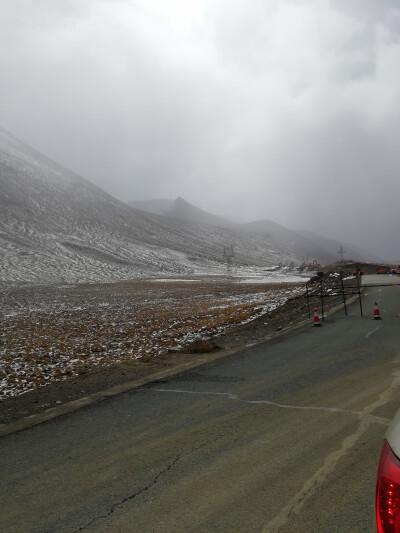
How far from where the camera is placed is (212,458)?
491 cm

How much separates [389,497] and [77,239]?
491 feet

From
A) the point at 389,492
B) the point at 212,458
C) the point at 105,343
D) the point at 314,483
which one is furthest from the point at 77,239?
the point at 389,492

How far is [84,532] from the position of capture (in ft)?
12.0

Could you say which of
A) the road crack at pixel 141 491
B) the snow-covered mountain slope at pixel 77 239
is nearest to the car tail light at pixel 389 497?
the road crack at pixel 141 491

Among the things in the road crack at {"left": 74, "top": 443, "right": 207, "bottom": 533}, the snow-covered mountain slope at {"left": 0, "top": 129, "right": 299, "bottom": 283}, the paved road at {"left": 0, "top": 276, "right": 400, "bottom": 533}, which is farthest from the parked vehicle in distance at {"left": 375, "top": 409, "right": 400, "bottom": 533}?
the snow-covered mountain slope at {"left": 0, "top": 129, "right": 299, "bottom": 283}

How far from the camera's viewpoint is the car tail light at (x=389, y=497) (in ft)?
6.40

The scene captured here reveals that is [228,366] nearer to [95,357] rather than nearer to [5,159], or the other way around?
[95,357]

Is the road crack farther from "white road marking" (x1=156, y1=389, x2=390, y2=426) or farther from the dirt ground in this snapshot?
the dirt ground

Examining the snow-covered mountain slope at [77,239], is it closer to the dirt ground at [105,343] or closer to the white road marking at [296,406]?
the dirt ground at [105,343]

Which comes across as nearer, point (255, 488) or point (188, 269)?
point (255, 488)

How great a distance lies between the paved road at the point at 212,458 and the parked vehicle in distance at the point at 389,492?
171cm

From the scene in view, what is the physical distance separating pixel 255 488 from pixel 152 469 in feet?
4.03

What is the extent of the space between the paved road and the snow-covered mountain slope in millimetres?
84634

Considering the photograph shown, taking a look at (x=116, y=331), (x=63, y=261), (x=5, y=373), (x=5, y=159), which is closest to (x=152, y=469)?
(x=5, y=373)
